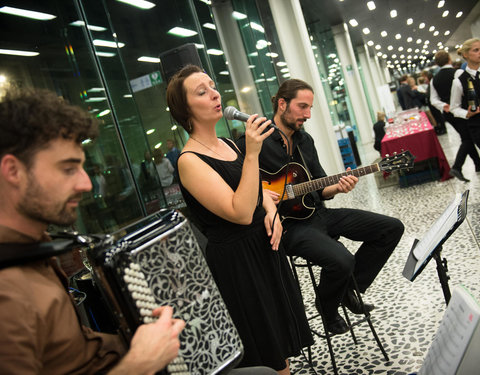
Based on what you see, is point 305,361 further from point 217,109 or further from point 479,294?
point 217,109

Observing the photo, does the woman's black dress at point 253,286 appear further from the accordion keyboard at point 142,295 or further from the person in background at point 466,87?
the person in background at point 466,87

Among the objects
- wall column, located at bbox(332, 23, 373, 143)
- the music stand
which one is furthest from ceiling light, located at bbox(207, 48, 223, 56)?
wall column, located at bbox(332, 23, 373, 143)

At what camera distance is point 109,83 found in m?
3.97

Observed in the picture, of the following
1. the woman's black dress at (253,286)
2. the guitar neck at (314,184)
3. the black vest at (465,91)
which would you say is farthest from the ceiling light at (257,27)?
the woman's black dress at (253,286)

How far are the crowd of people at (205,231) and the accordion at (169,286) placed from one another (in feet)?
0.21

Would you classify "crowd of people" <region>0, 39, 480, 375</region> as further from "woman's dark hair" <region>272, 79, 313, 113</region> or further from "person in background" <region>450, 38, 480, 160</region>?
"person in background" <region>450, 38, 480, 160</region>

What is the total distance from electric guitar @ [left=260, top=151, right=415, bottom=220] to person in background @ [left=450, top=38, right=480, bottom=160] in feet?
8.89

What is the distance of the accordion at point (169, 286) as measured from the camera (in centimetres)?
102

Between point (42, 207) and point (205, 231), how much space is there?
1004 mm

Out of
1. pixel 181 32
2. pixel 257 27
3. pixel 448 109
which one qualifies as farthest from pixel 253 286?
pixel 257 27

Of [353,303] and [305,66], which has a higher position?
[305,66]

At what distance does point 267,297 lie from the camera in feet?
5.84

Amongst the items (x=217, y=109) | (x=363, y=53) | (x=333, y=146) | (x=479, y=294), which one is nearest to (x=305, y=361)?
(x=479, y=294)

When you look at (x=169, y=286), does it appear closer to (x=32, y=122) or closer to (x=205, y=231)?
(x=32, y=122)
